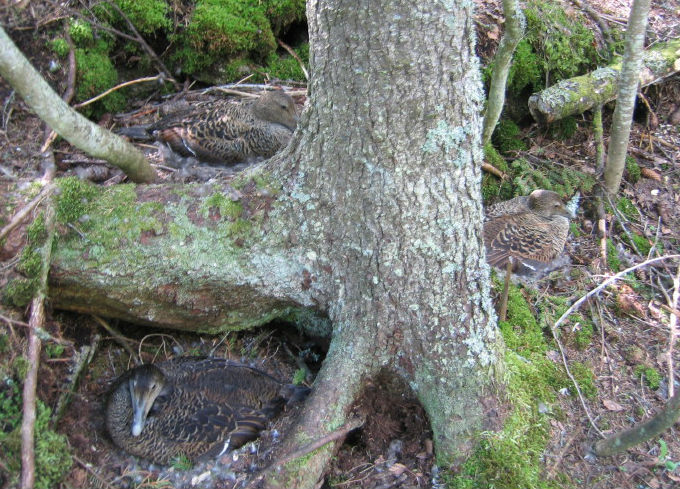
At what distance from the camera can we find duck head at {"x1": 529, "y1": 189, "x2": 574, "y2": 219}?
5.52m

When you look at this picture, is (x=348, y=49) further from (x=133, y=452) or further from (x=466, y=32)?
(x=133, y=452)

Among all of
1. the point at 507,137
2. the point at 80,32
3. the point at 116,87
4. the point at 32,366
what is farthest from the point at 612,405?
the point at 80,32

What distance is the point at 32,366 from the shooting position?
312 cm

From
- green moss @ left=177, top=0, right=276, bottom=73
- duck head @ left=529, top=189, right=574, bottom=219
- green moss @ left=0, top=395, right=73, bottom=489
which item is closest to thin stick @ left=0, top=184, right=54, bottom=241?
green moss @ left=0, top=395, right=73, bottom=489

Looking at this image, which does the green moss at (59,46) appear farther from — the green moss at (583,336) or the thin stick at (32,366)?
the green moss at (583,336)

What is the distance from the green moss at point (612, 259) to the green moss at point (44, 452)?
4.88 m

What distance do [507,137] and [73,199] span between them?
4.60 metres

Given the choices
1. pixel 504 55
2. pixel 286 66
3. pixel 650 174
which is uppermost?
pixel 504 55

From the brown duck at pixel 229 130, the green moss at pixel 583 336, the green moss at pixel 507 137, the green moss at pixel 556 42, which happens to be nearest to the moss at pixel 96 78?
the brown duck at pixel 229 130

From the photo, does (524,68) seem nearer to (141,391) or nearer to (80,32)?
(80,32)

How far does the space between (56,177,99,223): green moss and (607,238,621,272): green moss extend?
4.69 m

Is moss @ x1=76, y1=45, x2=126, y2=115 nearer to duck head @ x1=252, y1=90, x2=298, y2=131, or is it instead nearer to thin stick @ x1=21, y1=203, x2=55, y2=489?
duck head @ x1=252, y1=90, x2=298, y2=131

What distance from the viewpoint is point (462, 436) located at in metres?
3.40

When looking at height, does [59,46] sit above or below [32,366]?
above
